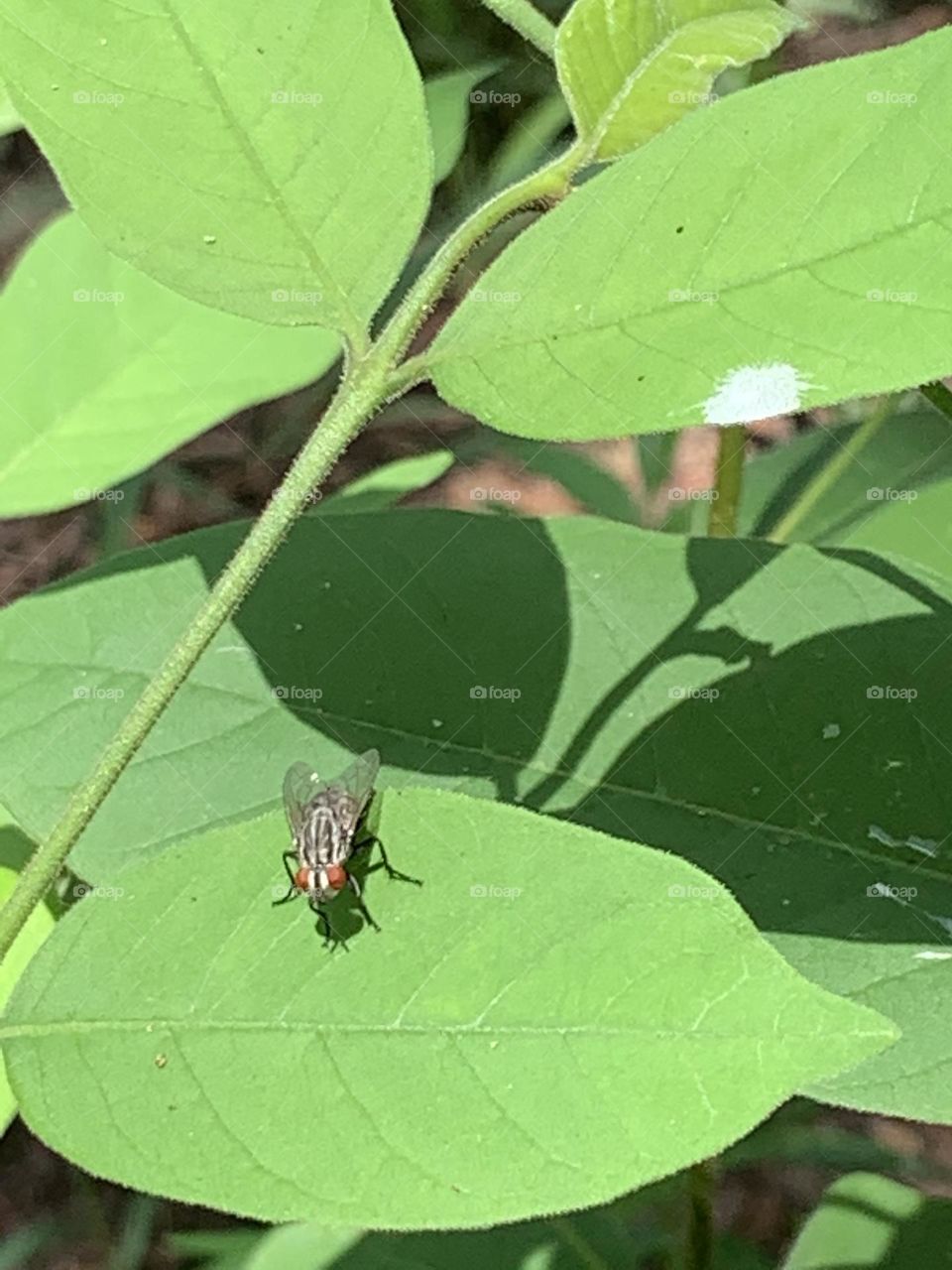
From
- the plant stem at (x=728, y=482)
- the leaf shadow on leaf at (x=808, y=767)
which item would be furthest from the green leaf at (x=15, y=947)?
the plant stem at (x=728, y=482)

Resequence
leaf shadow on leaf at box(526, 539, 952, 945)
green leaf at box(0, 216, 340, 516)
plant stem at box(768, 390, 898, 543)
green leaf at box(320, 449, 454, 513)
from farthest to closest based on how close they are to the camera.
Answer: plant stem at box(768, 390, 898, 543), green leaf at box(320, 449, 454, 513), green leaf at box(0, 216, 340, 516), leaf shadow on leaf at box(526, 539, 952, 945)

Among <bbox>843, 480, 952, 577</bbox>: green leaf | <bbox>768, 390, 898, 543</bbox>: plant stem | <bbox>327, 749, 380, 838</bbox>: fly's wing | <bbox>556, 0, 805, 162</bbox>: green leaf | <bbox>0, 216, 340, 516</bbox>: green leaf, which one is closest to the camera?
<bbox>556, 0, 805, 162</bbox>: green leaf

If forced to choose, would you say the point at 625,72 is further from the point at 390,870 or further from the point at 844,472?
the point at 844,472

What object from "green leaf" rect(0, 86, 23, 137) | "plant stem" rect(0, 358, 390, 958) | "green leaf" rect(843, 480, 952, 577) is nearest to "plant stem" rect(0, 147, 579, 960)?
"plant stem" rect(0, 358, 390, 958)

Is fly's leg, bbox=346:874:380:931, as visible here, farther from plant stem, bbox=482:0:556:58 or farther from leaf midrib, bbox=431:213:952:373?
plant stem, bbox=482:0:556:58

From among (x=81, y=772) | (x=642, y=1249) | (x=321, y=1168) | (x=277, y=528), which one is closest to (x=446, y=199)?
(x=642, y=1249)

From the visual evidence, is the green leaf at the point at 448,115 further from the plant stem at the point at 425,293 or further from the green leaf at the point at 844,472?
the plant stem at the point at 425,293
